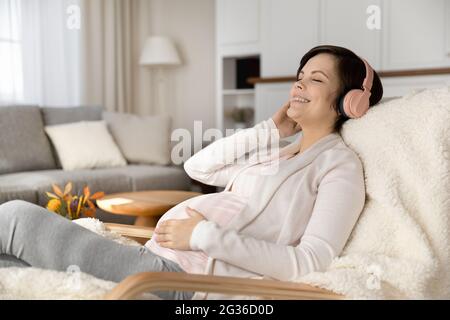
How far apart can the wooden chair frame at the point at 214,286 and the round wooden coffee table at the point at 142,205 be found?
1.83m

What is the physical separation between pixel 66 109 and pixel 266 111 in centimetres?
166

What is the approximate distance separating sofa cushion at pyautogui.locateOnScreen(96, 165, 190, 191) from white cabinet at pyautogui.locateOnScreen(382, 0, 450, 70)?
1.72 metres

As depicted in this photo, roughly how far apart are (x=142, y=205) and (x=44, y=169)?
1314 millimetres

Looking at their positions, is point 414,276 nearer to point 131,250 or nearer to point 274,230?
point 274,230

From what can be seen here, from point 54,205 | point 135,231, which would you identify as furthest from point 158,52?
point 135,231

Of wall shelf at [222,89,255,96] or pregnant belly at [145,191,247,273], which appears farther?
wall shelf at [222,89,255,96]

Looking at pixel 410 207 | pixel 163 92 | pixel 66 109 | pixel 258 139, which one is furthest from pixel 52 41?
pixel 410 207

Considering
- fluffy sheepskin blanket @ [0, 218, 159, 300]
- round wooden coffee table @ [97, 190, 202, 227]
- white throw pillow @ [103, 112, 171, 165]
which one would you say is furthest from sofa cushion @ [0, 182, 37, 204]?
fluffy sheepskin blanket @ [0, 218, 159, 300]

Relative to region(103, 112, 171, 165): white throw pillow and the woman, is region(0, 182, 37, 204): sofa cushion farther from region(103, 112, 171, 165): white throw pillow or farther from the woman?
the woman

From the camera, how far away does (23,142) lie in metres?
3.90

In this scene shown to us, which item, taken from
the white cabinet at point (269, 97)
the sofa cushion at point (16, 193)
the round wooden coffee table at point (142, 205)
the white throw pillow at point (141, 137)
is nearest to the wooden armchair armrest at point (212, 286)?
the round wooden coffee table at point (142, 205)

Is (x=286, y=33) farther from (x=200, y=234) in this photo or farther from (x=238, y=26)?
(x=200, y=234)

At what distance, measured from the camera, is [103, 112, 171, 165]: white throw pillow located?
4.38m

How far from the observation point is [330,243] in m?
1.30
